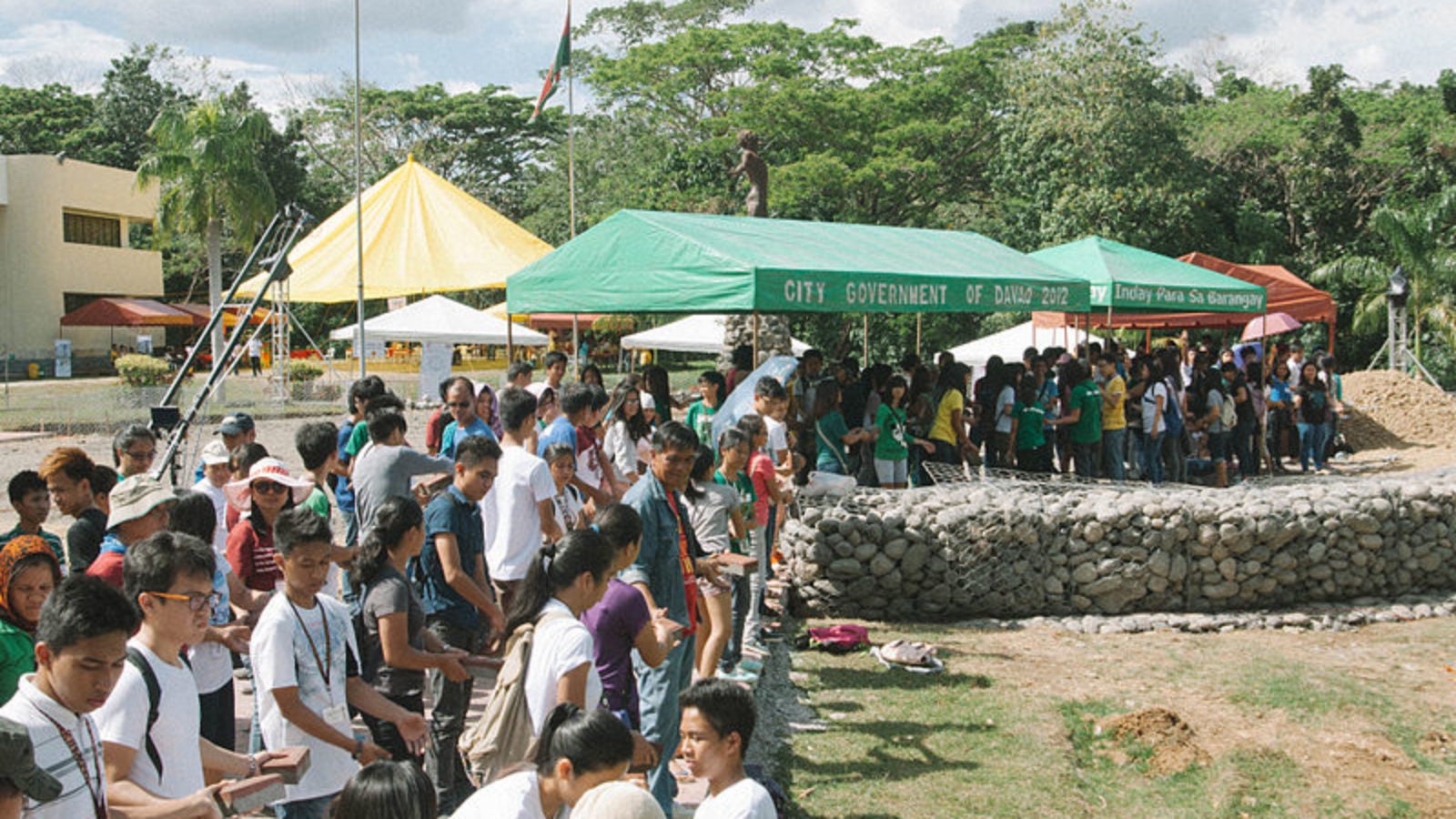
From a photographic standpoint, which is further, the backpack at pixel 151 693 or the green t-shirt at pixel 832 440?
the green t-shirt at pixel 832 440

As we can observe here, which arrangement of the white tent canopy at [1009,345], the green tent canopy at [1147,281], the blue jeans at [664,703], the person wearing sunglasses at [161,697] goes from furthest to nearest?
the white tent canopy at [1009,345] < the green tent canopy at [1147,281] < the blue jeans at [664,703] < the person wearing sunglasses at [161,697]

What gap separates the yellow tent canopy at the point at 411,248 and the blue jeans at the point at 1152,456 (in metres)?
7.92

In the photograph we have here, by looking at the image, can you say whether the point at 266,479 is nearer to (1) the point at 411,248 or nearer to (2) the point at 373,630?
(2) the point at 373,630

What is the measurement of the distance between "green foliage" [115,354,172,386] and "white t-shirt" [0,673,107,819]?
2640cm

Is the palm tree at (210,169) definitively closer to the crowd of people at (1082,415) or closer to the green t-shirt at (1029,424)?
the crowd of people at (1082,415)

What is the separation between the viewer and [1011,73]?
95.4ft

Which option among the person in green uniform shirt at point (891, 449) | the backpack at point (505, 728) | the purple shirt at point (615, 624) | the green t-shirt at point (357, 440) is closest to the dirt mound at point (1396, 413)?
the person in green uniform shirt at point (891, 449)

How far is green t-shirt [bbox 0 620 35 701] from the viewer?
3.45 meters

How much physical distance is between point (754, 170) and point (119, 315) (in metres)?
31.5

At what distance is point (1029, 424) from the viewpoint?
1255 centimetres

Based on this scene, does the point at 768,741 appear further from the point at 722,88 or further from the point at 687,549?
the point at 722,88

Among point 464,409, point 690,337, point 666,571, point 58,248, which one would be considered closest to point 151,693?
point 666,571

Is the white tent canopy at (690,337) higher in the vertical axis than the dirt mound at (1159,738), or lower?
higher

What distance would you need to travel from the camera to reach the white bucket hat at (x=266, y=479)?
4.86m
